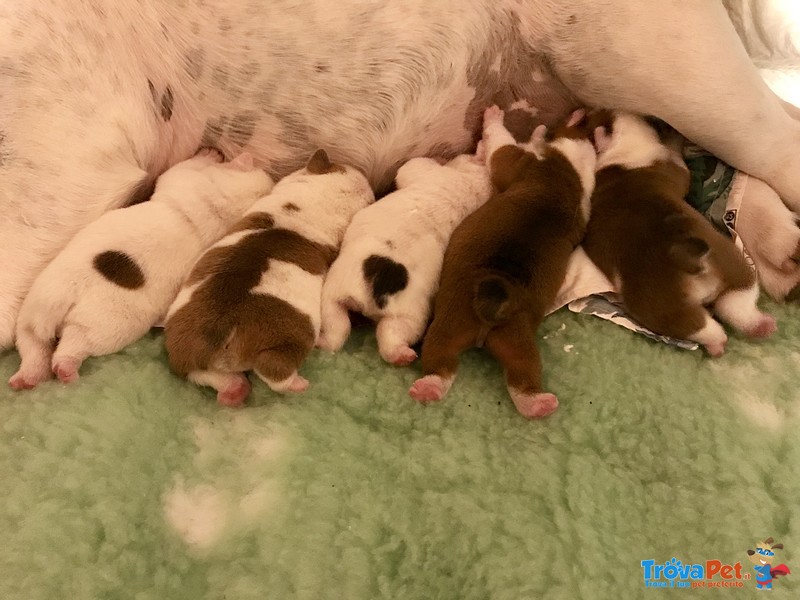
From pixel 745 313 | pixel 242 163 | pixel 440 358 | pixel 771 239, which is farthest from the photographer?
pixel 242 163

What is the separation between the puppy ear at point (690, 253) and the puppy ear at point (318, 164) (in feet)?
2.47

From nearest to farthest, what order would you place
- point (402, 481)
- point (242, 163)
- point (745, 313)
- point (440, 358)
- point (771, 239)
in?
point (402, 481) < point (440, 358) < point (745, 313) < point (771, 239) < point (242, 163)

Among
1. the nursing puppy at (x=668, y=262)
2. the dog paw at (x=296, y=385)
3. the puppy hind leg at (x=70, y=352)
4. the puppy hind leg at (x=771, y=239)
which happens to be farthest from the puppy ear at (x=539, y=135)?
the puppy hind leg at (x=70, y=352)

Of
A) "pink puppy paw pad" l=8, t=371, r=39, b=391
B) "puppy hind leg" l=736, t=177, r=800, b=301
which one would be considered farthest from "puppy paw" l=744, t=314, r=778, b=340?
"pink puppy paw pad" l=8, t=371, r=39, b=391

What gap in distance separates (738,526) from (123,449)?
3.29 feet

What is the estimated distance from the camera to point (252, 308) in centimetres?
123

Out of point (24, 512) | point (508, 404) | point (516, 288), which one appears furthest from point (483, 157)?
point (24, 512)

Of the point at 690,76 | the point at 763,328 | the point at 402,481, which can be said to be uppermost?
the point at 690,76

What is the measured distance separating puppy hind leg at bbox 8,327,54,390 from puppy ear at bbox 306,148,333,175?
639mm

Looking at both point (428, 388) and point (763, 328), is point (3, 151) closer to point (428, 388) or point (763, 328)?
point (428, 388)

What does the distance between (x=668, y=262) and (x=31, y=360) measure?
3.87ft

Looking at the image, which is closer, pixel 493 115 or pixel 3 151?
pixel 3 151

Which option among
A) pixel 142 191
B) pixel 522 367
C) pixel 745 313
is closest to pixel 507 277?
pixel 522 367

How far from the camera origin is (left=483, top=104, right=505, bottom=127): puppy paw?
167cm
